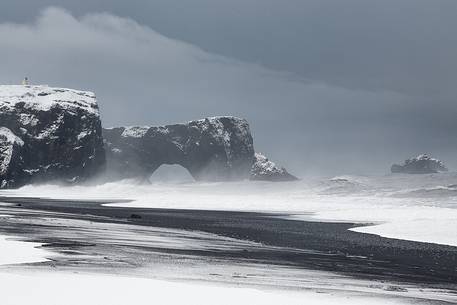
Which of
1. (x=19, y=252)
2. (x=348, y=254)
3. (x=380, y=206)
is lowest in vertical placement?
(x=348, y=254)

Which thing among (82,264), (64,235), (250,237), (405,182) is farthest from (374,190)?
(82,264)

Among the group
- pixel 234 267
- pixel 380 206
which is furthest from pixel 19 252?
pixel 380 206

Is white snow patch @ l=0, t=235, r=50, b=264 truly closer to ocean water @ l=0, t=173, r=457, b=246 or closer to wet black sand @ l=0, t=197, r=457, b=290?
wet black sand @ l=0, t=197, r=457, b=290

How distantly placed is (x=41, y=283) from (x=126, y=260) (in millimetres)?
7071

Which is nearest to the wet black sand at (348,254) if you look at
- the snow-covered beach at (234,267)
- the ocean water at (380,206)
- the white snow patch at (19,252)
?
the snow-covered beach at (234,267)

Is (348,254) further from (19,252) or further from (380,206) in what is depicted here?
(380,206)

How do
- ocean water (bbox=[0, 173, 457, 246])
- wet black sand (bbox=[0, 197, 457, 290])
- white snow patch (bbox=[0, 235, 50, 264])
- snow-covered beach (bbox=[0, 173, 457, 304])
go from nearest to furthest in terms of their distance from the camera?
1. snow-covered beach (bbox=[0, 173, 457, 304])
2. white snow patch (bbox=[0, 235, 50, 264])
3. wet black sand (bbox=[0, 197, 457, 290])
4. ocean water (bbox=[0, 173, 457, 246])

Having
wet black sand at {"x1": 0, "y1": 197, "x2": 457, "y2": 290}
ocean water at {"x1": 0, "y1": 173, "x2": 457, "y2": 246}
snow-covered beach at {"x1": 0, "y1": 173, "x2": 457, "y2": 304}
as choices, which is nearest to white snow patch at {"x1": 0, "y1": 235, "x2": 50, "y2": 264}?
snow-covered beach at {"x1": 0, "y1": 173, "x2": 457, "y2": 304}

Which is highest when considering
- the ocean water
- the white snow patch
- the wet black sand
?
the ocean water

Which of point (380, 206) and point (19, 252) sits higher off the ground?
point (380, 206)

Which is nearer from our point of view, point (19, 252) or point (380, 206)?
point (19, 252)

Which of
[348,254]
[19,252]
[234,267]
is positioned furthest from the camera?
[348,254]

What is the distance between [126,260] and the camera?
22203 mm

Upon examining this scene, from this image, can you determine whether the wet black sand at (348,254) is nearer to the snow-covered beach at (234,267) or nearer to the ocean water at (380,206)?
the snow-covered beach at (234,267)
